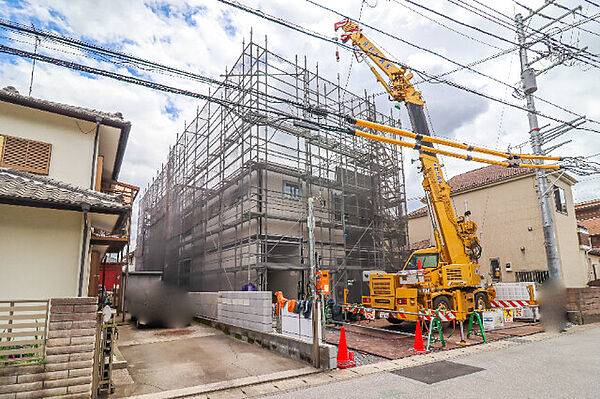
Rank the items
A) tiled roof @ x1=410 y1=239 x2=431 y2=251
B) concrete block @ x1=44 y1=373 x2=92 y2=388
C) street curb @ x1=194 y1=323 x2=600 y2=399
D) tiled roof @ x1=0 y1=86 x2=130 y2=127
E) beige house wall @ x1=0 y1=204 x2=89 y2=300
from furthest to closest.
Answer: tiled roof @ x1=410 y1=239 x2=431 y2=251, tiled roof @ x1=0 y1=86 x2=130 y2=127, beige house wall @ x1=0 y1=204 x2=89 y2=300, street curb @ x1=194 y1=323 x2=600 y2=399, concrete block @ x1=44 y1=373 x2=92 y2=388

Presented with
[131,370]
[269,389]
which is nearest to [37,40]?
[131,370]

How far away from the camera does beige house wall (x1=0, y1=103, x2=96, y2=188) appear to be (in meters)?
8.49

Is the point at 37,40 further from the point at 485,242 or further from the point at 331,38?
the point at 485,242

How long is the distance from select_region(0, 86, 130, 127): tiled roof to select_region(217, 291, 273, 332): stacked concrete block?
19.1 feet

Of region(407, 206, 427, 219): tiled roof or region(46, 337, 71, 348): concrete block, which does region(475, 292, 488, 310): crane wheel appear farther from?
region(407, 206, 427, 219): tiled roof

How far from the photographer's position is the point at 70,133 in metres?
9.08

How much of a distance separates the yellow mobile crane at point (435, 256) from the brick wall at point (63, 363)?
8.66 meters

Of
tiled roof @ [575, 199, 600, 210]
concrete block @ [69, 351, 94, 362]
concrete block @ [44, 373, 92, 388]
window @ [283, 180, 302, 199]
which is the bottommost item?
concrete block @ [44, 373, 92, 388]

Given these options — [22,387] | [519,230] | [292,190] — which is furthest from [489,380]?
[519,230]

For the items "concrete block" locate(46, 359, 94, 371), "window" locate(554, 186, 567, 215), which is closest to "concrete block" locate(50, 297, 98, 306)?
"concrete block" locate(46, 359, 94, 371)

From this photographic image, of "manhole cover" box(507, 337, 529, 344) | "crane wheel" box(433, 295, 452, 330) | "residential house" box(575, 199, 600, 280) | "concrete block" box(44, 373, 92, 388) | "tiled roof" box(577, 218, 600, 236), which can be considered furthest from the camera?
"tiled roof" box(577, 218, 600, 236)

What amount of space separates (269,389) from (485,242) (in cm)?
1933

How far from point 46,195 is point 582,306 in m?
17.4

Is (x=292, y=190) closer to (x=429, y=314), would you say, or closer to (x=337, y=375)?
(x=429, y=314)
